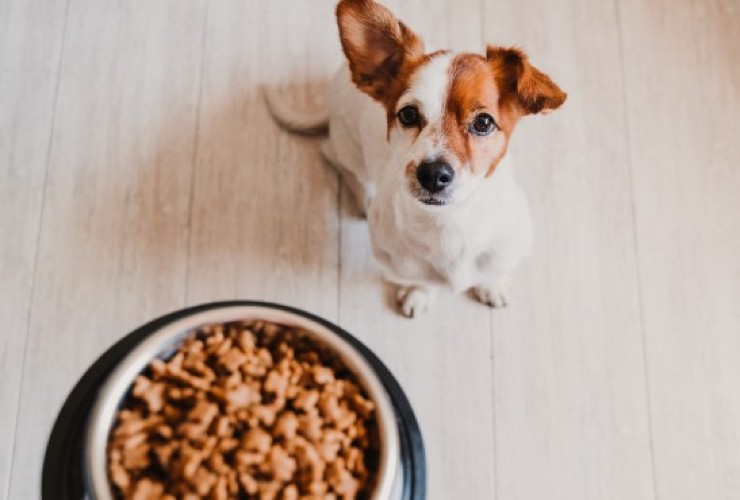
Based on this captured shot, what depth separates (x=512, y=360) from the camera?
1653 mm

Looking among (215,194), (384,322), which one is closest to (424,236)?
(384,322)

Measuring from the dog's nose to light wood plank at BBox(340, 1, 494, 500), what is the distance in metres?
0.60

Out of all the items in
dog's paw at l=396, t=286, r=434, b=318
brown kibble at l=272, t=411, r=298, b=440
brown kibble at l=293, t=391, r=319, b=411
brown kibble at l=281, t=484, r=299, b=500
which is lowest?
brown kibble at l=281, t=484, r=299, b=500

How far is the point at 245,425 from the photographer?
86 centimetres

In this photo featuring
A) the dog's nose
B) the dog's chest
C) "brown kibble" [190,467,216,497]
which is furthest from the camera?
the dog's chest

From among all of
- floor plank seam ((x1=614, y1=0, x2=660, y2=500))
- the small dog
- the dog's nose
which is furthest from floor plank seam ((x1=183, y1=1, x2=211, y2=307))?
floor plank seam ((x1=614, y1=0, x2=660, y2=500))

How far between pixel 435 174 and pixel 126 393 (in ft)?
1.90

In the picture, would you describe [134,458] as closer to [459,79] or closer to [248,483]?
[248,483]

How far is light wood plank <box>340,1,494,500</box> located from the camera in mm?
1575

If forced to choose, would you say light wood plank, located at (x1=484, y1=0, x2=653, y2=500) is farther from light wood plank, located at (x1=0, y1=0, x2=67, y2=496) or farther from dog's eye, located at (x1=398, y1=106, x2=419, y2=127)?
light wood plank, located at (x1=0, y1=0, x2=67, y2=496)

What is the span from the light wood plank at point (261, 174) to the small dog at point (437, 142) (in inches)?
11.3

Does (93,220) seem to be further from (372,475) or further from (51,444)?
(372,475)

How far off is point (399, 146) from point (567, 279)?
2.35ft

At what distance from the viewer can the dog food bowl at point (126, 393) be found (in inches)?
32.8
